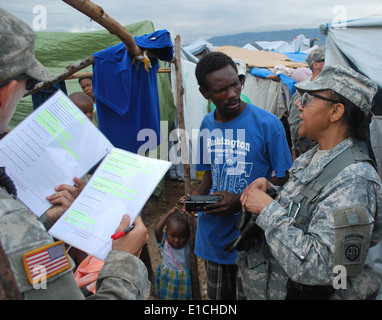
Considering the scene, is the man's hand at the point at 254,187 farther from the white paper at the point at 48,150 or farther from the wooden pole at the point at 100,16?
the wooden pole at the point at 100,16

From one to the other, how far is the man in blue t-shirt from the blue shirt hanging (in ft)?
1.57

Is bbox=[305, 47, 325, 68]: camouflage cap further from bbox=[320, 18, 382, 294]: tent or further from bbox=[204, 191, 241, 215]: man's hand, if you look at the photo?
bbox=[204, 191, 241, 215]: man's hand

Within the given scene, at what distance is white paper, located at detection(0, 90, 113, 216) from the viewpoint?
4.24ft

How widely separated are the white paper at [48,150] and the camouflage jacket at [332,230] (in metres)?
0.96

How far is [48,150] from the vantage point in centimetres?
137

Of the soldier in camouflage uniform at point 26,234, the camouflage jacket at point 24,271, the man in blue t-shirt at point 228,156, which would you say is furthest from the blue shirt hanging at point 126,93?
the camouflage jacket at point 24,271

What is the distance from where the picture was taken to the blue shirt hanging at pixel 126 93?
246 cm

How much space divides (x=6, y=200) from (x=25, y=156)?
0.49 metres

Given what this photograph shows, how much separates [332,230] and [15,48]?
139 cm

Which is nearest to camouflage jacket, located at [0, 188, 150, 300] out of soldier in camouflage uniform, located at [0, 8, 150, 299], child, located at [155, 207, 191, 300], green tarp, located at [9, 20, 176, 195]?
soldier in camouflage uniform, located at [0, 8, 150, 299]

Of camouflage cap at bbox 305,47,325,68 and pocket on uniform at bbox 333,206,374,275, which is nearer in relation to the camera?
pocket on uniform at bbox 333,206,374,275

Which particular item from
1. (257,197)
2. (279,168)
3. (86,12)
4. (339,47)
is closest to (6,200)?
(257,197)

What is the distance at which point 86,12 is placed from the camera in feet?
5.91
